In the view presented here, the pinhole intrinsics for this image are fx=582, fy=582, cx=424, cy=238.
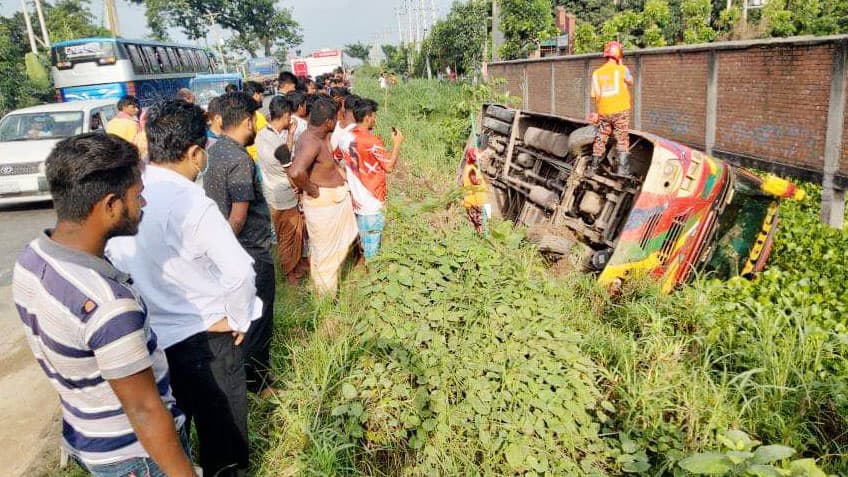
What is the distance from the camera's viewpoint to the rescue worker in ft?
17.3

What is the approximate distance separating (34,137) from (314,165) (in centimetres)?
813

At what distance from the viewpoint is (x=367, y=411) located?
290cm

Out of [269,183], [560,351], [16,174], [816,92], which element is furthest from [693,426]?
[16,174]

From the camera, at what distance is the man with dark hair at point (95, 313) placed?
5.29ft

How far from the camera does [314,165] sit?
4.77 m

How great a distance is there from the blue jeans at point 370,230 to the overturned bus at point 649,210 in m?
1.36

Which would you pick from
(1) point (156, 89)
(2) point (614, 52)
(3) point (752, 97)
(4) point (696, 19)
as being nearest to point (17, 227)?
(2) point (614, 52)

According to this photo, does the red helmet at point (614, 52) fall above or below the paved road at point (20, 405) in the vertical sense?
above

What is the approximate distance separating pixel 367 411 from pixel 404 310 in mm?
646

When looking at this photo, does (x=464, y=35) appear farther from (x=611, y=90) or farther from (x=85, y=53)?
(x=611, y=90)

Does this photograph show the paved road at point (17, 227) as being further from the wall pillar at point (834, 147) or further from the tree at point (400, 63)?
the tree at point (400, 63)

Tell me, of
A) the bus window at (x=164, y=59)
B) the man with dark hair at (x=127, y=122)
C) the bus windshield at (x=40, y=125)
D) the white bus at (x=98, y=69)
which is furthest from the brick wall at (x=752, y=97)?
the bus window at (x=164, y=59)

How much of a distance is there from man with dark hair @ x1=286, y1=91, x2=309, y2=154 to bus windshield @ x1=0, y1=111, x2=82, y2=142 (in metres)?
5.75

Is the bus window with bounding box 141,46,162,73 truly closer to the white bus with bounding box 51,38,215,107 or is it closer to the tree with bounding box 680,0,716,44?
the white bus with bounding box 51,38,215,107
